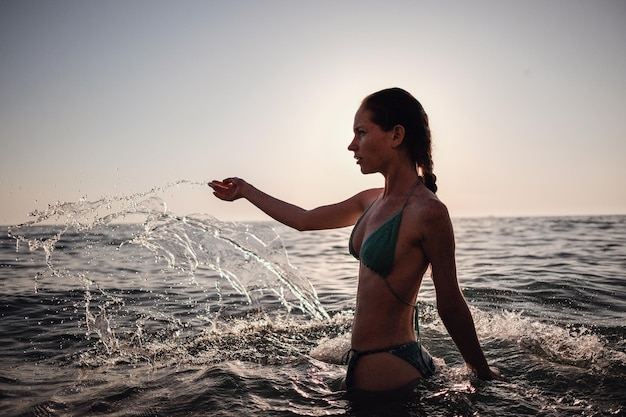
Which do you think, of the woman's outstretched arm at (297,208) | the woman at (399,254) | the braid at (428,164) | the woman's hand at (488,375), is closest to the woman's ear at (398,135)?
the woman at (399,254)

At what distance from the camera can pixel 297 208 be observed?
11.6 ft

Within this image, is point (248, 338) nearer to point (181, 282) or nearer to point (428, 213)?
point (428, 213)

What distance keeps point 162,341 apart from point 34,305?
11.1 ft

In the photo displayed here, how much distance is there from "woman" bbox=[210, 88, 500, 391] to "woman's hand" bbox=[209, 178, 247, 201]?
1063 millimetres

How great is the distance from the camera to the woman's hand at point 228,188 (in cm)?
359

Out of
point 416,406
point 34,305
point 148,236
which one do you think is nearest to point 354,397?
point 416,406

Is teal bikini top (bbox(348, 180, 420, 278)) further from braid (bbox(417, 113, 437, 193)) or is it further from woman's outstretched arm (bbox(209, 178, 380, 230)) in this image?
woman's outstretched arm (bbox(209, 178, 380, 230))

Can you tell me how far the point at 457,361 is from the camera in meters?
4.25

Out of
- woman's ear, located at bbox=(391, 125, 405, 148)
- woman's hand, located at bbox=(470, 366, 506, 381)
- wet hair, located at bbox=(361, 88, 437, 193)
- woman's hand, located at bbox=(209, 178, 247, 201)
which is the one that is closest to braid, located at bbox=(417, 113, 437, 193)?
wet hair, located at bbox=(361, 88, 437, 193)

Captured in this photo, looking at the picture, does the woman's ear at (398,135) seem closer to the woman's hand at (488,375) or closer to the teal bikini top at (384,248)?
the teal bikini top at (384,248)

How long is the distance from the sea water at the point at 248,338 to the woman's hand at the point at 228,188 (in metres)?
1.08

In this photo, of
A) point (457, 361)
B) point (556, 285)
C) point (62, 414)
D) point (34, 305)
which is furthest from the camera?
point (556, 285)

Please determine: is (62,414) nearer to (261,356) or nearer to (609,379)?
(261,356)

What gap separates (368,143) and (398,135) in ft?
0.60
